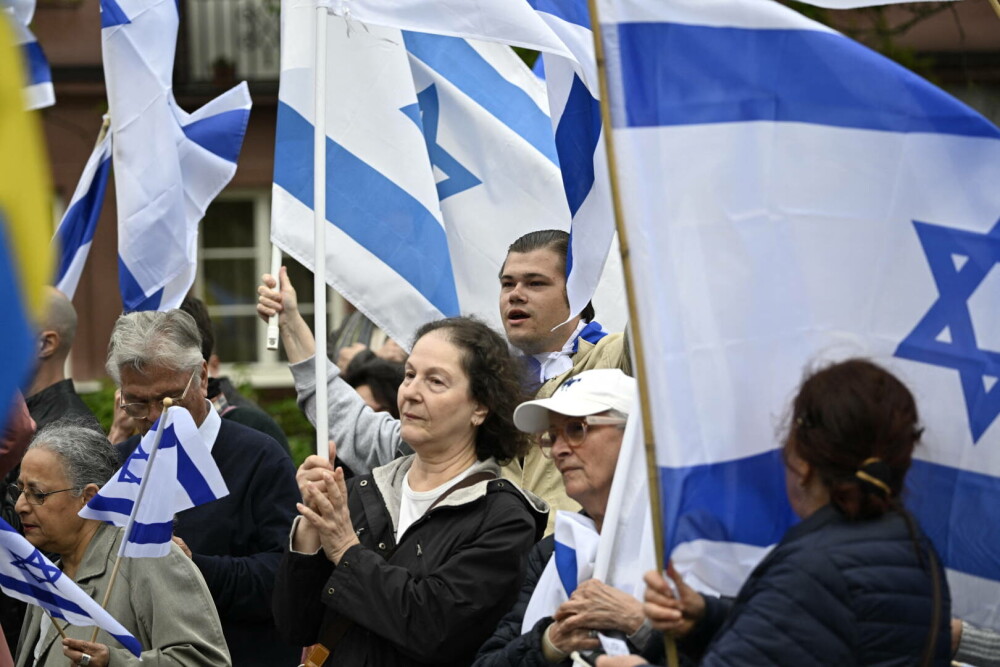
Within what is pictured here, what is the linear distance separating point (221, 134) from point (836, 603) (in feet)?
12.6

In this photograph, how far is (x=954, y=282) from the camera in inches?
133

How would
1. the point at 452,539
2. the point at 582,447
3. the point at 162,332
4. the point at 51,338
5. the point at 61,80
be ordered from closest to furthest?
the point at 582,447 < the point at 452,539 < the point at 162,332 < the point at 51,338 < the point at 61,80

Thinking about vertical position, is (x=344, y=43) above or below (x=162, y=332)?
above

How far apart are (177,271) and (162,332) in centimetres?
71

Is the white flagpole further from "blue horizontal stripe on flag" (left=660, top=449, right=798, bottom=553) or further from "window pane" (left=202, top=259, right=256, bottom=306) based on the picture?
"window pane" (left=202, top=259, right=256, bottom=306)

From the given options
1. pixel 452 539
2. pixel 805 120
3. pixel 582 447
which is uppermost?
pixel 805 120

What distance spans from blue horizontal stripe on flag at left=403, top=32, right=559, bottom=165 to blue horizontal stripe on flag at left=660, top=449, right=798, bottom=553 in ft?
9.66

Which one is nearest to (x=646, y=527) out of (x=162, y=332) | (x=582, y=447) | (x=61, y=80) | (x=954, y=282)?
(x=582, y=447)

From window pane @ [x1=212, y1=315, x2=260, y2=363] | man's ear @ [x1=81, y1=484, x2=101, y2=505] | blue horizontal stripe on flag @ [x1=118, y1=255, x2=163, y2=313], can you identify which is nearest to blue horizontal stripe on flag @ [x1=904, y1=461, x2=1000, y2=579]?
man's ear @ [x1=81, y1=484, x2=101, y2=505]

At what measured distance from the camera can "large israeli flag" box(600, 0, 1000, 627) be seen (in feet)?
10.4

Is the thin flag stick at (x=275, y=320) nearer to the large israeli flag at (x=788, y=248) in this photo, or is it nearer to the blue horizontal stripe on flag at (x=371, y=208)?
the blue horizontal stripe on flag at (x=371, y=208)

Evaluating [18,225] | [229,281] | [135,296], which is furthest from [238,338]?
[18,225]

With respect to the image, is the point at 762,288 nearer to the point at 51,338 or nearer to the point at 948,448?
the point at 948,448

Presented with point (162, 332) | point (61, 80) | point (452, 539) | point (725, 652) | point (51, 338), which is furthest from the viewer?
point (61, 80)
